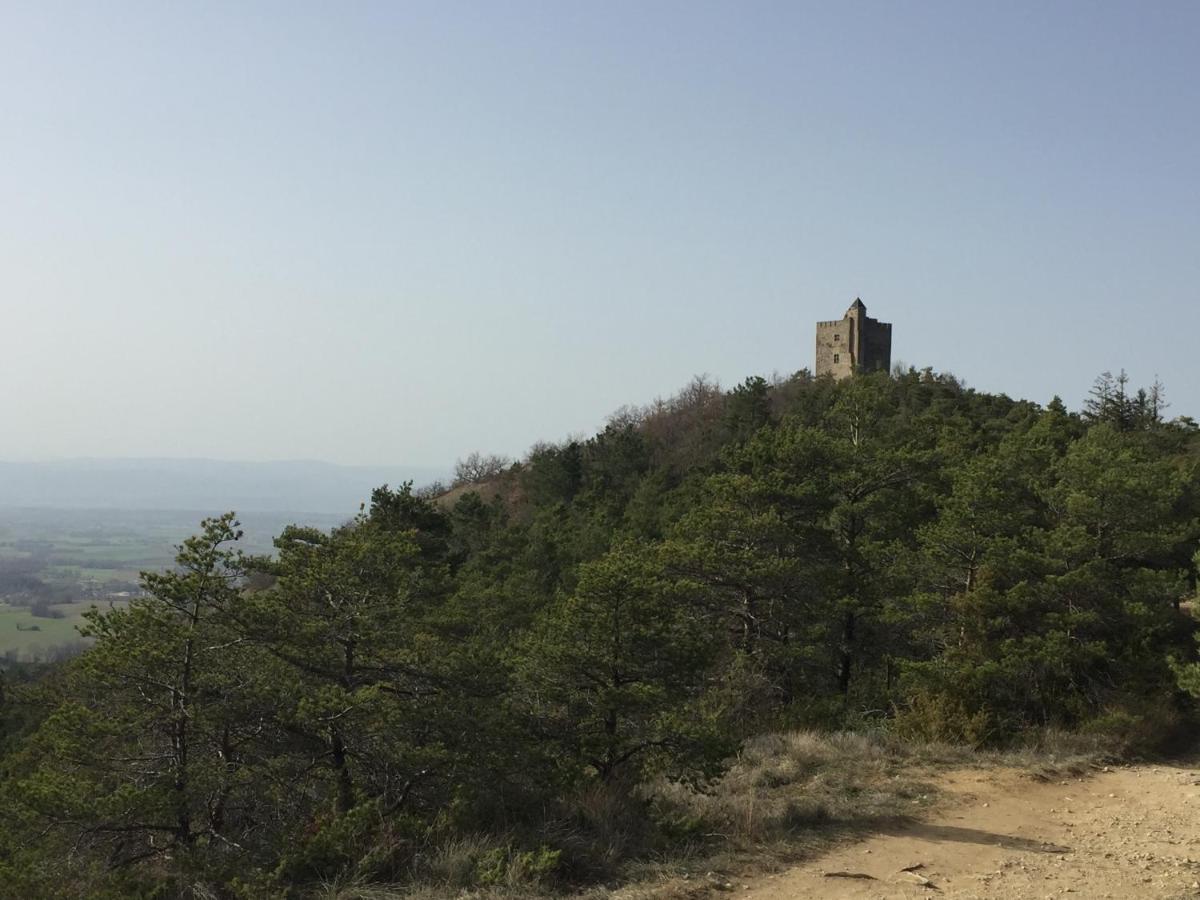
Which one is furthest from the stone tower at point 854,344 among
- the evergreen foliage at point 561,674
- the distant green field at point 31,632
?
the distant green field at point 31,632

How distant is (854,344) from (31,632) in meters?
72.8

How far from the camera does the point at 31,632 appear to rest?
249 ft

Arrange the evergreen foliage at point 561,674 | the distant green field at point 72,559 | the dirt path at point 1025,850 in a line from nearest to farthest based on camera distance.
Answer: the dirt path at point 1025,850 < the evergreen foliage at point 561,674 < the distant green field at point 72,559

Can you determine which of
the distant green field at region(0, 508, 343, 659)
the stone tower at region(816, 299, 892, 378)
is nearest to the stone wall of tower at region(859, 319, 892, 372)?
the stone tower at region(816, 299, 892, 378)

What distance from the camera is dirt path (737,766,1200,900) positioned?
677cm

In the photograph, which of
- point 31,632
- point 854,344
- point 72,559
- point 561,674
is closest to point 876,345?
point 854,344

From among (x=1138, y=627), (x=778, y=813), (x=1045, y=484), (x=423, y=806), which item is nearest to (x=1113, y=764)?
(x=1138, y=627)

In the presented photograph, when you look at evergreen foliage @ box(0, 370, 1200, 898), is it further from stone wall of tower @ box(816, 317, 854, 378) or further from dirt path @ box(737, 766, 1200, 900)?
stone wall of tower @ box(816, 317, 854, 378)

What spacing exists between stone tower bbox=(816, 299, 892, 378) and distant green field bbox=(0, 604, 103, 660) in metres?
57.6

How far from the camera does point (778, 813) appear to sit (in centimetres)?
817

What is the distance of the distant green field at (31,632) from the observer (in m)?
66.5

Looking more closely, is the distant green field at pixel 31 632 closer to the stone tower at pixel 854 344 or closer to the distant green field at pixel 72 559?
the distant green field at pixel 72 559

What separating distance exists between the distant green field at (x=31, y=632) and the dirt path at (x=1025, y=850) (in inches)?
2599

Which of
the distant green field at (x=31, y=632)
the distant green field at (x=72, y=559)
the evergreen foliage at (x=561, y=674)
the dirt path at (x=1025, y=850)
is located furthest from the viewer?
the distant green field at (x=72, y=559)
